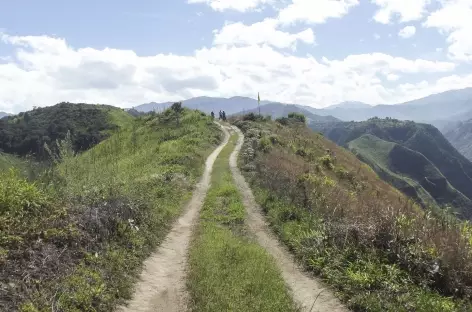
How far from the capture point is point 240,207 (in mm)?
20422

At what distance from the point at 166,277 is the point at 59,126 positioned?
134118 mm

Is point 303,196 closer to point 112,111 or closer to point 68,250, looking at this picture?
point 68,250

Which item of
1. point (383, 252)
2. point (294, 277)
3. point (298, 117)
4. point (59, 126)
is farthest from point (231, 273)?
point (59, 126)

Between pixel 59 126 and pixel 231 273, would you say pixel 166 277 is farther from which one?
pixel 59 126

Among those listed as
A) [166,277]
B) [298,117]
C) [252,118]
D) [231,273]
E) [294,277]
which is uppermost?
[252,118]

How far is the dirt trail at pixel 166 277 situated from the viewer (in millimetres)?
9859

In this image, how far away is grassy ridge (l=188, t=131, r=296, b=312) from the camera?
958cm

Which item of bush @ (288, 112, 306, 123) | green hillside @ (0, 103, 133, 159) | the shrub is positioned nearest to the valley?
the shrub

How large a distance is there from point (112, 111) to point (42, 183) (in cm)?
14288

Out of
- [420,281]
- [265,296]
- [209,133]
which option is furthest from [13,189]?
[209,133]

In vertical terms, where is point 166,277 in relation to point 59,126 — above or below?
below

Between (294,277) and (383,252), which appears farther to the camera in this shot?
(294,277)

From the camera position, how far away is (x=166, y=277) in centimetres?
1190

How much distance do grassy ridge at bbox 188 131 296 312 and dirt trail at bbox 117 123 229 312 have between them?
373 mm
